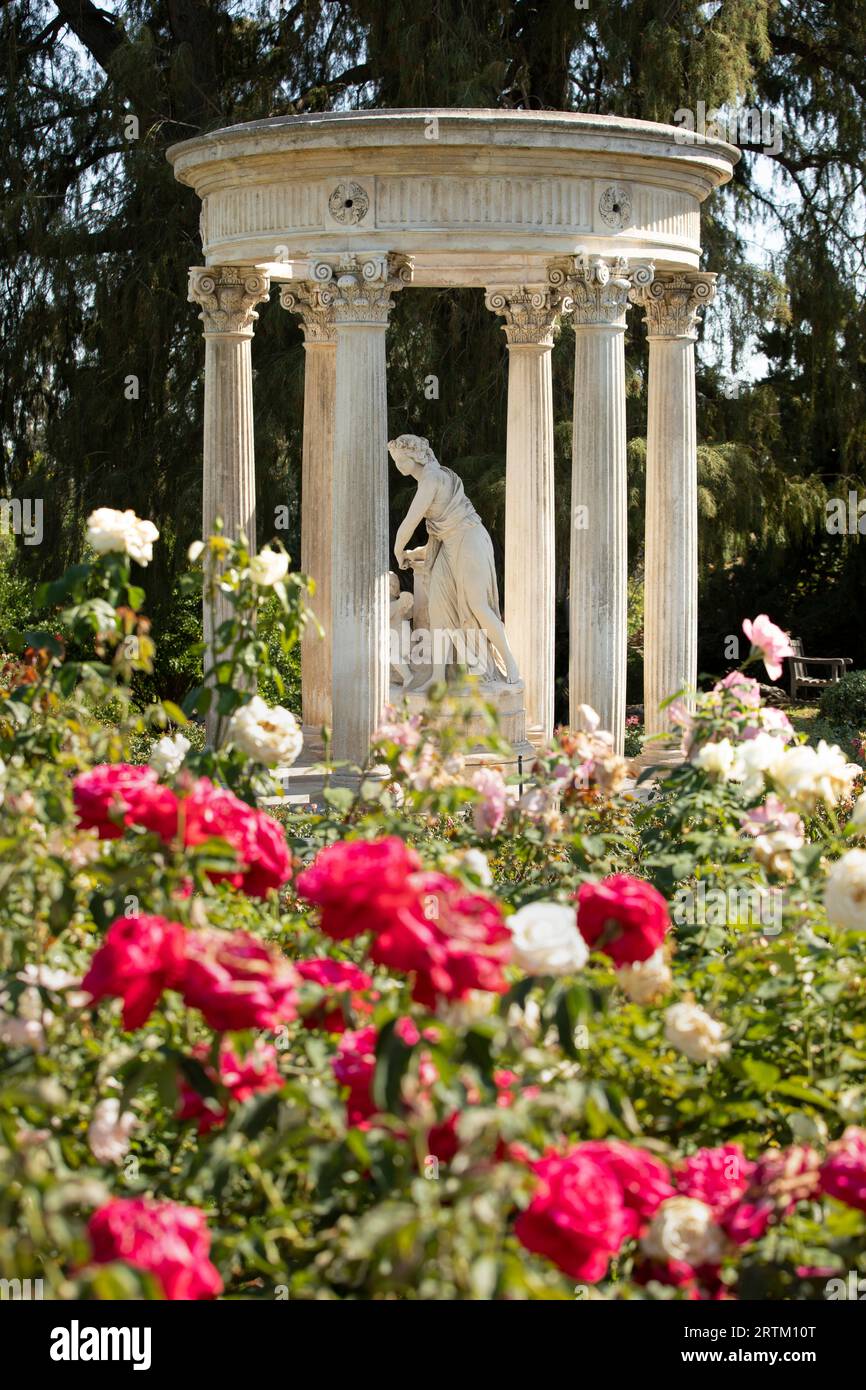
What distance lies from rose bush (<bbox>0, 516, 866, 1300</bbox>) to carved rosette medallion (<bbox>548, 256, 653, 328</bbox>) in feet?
50.6

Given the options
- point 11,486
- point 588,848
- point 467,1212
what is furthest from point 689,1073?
point 11,486

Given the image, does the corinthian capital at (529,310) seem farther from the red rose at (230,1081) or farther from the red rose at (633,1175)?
the red rose at (633,1175)

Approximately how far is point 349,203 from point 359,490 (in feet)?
11.5

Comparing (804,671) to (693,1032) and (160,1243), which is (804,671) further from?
(160,1243)

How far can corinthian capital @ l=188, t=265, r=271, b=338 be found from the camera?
85.8 feet

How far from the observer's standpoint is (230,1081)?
627cm

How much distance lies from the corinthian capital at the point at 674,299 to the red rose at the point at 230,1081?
21415 mm

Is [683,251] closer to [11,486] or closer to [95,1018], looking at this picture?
[95,1018]

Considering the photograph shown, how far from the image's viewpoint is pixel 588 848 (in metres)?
9.69

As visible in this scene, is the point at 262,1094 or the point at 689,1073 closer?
the point at 262,1094

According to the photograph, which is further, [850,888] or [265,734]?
[265,734]

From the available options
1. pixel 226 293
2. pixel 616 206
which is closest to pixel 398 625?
pixel 226 293

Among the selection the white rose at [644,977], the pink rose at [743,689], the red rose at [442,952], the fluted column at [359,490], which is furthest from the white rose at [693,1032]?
the fluted column at [359,490]
